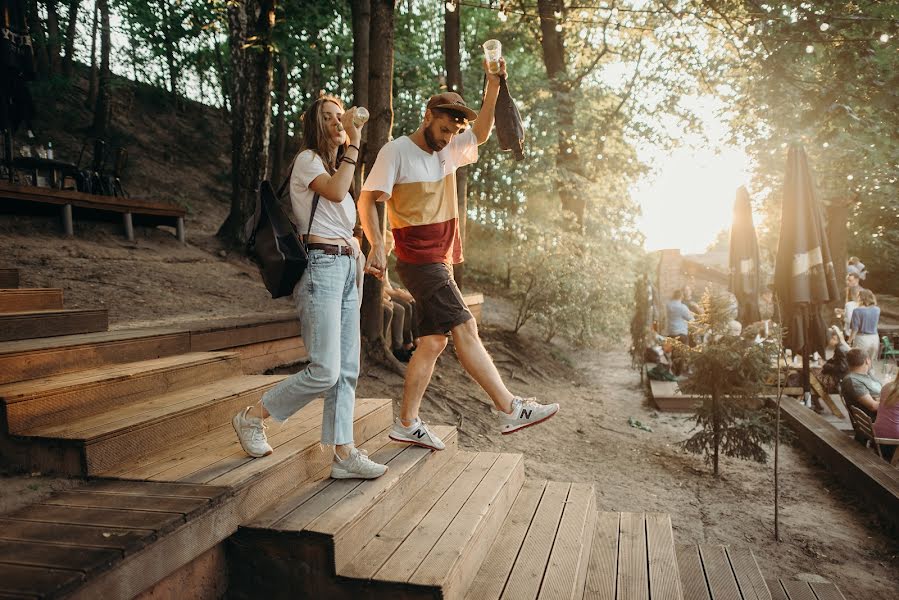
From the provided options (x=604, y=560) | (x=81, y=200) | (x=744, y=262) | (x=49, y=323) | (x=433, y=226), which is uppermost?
(x=81, y=200)

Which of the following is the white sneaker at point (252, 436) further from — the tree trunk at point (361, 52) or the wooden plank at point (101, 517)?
the tree trunk at point (361, 52)

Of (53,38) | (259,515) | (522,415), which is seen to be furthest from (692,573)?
(53,38)

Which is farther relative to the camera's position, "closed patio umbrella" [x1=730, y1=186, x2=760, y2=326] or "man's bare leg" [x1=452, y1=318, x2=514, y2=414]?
"closed patio umbrella" [x1=730, y1=186, x2=760, y2=326]

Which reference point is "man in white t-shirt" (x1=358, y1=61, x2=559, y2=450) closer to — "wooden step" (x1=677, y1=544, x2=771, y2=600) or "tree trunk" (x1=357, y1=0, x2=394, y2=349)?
"wooden step" (x1=677, y1=544, x2=771, y2=600)

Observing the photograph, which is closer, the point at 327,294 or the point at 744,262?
the point at 327,294

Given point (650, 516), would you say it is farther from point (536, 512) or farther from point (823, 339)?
point (823, 339)

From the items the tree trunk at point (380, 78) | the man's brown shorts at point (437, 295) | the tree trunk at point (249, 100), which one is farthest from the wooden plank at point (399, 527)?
the tree trunk at point (249, 100)

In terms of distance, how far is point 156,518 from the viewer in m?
2.11

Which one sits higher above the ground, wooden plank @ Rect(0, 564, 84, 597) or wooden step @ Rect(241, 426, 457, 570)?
wooden plank @ Rect(0, 564, 84, 597)

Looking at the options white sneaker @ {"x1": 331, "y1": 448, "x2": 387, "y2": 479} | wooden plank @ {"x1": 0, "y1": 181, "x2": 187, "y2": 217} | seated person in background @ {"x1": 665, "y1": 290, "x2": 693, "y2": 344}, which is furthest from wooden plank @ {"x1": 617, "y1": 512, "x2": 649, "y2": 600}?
seated person in background @ {"x1": 665, "y1": 290, "x2": 693, "y2": 344}

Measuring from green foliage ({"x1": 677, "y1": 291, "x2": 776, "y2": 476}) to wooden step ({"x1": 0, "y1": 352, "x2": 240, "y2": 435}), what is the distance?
4884 mm

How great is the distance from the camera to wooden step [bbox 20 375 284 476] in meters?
2.57

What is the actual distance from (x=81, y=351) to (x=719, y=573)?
3.78 m

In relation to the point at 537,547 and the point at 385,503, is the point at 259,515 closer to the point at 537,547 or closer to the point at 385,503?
the point at 385,503
